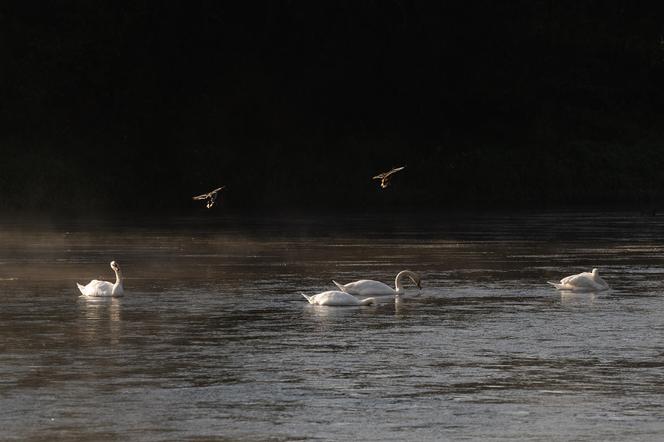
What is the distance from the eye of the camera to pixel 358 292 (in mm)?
28203

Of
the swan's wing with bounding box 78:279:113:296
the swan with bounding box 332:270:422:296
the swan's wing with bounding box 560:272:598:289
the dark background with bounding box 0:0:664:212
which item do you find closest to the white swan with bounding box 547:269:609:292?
the swan's wing with bounding box 560:272:598:289

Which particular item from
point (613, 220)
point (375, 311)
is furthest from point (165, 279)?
point (613, 220)

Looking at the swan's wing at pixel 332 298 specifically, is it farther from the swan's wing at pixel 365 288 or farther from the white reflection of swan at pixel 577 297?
the white reflection of swan at pixel 577 297

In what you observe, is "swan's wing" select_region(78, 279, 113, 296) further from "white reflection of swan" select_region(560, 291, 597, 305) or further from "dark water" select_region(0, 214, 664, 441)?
"white reflection of swan" select_region(560, 291, 597, 305)

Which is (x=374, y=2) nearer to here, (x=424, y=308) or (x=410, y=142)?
(x=410, y=142)

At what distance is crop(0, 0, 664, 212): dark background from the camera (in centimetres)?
7412

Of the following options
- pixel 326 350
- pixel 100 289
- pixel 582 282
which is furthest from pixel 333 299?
pixel 326 350

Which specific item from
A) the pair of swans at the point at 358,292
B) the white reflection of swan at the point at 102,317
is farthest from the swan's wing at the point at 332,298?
the white reflection of swan at the point at 102,317

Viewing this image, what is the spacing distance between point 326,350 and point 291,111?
59.8m

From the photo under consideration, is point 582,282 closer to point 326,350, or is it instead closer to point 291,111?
point 326,350

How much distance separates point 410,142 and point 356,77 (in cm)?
419

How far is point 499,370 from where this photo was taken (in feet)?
61.6

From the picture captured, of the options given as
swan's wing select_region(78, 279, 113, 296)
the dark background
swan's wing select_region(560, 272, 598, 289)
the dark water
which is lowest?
the dark water

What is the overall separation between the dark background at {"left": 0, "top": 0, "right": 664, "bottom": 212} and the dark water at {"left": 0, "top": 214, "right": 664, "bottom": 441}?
34.4 m
